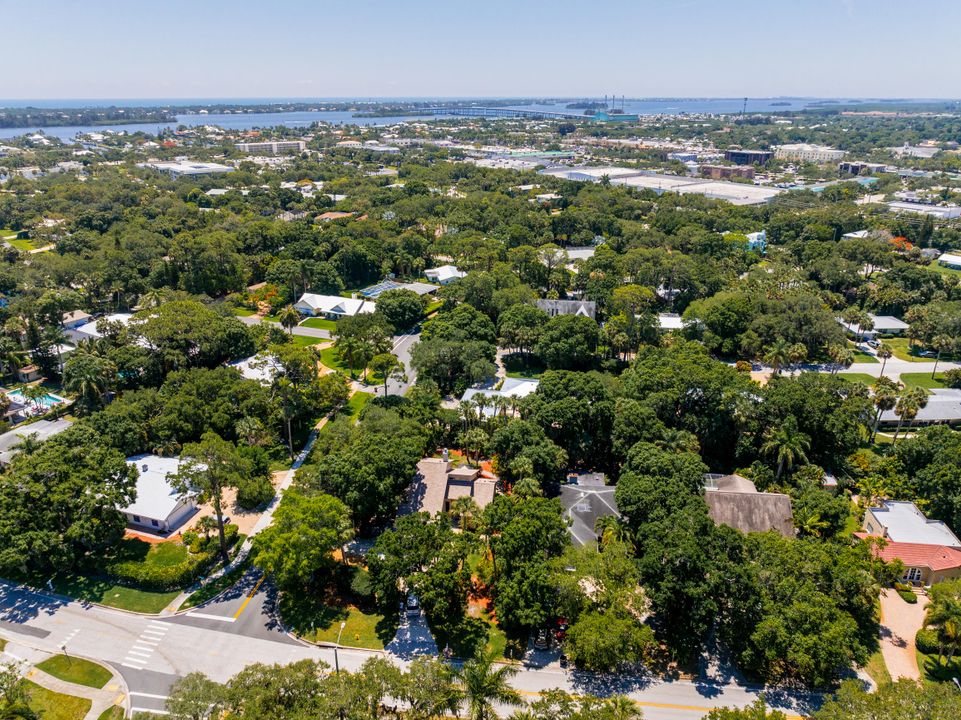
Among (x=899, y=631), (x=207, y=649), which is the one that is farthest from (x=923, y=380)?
(x=207, y=649)

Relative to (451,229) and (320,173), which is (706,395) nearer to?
(451,229)

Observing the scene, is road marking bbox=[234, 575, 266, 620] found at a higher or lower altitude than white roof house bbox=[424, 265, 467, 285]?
lower

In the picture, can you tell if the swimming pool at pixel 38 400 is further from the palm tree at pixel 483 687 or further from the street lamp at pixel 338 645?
the palm tree at pixel 483 687

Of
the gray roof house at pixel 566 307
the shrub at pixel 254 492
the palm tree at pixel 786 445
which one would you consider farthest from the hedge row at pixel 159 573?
the gray roof house at pixel 566 307

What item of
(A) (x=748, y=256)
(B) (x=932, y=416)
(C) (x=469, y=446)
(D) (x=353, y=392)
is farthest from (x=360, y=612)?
(A) (x=748, y=256)

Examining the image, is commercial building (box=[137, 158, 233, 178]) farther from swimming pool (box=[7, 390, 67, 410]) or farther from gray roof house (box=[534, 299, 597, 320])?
gray roof house (box=[534, 299, 597, 320])

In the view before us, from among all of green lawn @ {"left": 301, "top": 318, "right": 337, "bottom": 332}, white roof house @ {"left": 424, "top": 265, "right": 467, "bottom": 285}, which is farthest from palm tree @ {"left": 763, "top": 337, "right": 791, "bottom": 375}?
green lawn @ {"left": 301, "top": 318, "right": 337, "bottom": 332}
